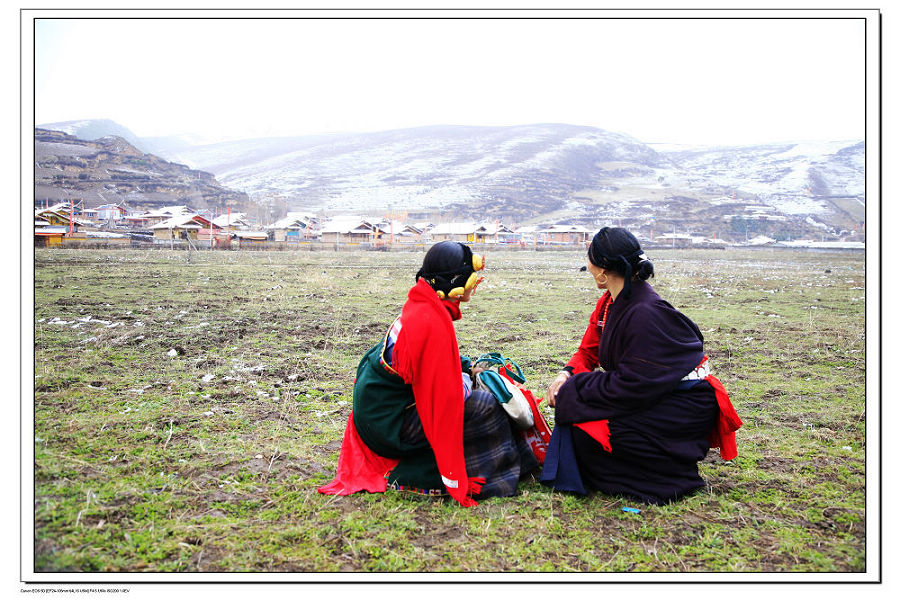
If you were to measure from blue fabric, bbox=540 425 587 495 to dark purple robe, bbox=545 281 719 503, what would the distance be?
1.2 inches

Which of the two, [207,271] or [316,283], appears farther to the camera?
[207,271]

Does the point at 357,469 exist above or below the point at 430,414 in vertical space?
below

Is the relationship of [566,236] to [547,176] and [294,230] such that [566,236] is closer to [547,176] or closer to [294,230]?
[294,230]

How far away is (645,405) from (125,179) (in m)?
76.5

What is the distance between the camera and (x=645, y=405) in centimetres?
320

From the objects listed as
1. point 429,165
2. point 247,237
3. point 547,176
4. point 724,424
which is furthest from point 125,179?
point 724,424

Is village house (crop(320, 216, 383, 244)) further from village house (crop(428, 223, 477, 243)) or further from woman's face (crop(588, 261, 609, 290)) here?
woman's face (crop(588, 261, 609, 290))

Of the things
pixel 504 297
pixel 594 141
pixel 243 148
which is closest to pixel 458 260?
pixel 504 297

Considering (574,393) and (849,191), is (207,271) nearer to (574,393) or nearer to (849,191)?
(574,393)

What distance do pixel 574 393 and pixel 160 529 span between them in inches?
90.1

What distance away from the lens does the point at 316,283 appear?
14914 millimetres

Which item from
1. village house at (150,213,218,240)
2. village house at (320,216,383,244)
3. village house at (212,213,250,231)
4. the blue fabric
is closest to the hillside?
village house at (150,213,218,240)

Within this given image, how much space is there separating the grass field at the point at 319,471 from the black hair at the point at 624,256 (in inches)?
51.5

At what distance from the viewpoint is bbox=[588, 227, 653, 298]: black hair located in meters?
3.26
